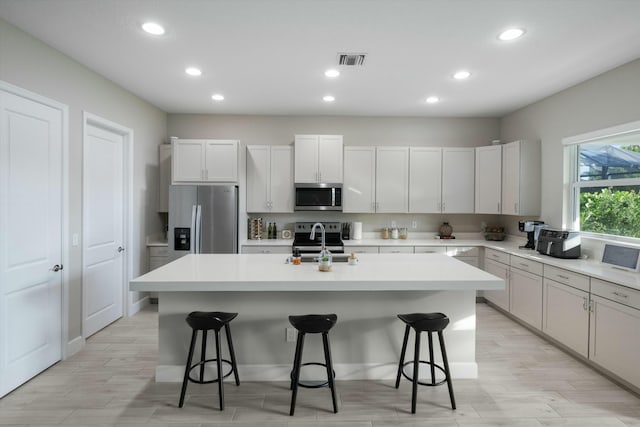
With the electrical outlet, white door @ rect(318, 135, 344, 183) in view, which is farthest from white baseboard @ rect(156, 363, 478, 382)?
white door @ rect(318, 135, 344, 183)

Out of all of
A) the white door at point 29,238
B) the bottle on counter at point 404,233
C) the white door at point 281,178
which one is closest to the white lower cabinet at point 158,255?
the white door at point 281,178

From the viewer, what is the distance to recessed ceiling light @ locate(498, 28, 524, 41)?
2670 millimetres

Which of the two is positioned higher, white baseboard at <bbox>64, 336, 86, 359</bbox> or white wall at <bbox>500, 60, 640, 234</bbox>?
white wall at <bbox>500, 60, 640, 234</bbox>

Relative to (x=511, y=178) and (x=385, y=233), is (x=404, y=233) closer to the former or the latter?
(x=385, y=233)

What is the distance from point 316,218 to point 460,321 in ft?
9.82

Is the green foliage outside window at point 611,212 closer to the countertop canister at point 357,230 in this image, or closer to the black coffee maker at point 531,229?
the black coffee maker at point 531,229

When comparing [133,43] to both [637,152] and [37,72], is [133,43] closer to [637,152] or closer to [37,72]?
[37,72]

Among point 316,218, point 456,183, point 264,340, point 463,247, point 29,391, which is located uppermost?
point 456,183

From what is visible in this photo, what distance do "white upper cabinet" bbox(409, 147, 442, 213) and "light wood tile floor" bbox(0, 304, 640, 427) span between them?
2497 millimetres

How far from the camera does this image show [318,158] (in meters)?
5.12

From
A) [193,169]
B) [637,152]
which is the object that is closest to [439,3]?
[637,152]

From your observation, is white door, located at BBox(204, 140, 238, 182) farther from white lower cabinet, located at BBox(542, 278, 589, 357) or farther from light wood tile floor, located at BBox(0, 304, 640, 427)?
white lower cabinet, located at BBox(542, 278, 589, 357)

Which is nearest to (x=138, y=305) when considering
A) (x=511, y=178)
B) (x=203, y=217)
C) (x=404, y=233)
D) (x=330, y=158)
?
(x=203, y=217)

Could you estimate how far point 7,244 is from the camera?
263cm
